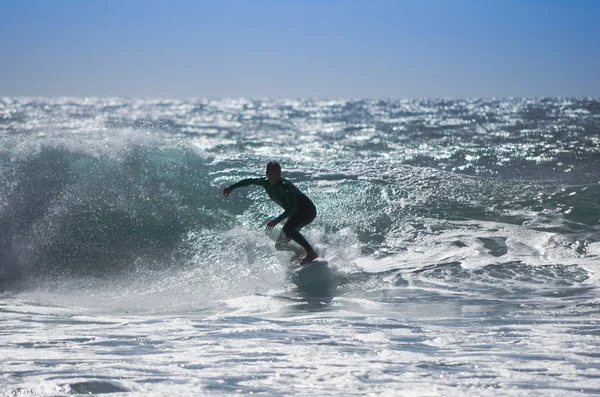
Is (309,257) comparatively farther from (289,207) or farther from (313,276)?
(289,207)

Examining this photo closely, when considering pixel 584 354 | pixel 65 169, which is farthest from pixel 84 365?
pixel 65 169

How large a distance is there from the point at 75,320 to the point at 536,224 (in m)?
7.27

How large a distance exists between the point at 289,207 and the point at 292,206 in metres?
0.04

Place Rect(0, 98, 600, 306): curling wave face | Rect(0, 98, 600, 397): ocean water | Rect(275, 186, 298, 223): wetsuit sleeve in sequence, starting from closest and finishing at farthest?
Rect(0, 98, 600, 397): ocean water → Rect(0, 98, 600, 306): curling wave face → Rect(275, 186, 298, 223): wetsuit sleeve

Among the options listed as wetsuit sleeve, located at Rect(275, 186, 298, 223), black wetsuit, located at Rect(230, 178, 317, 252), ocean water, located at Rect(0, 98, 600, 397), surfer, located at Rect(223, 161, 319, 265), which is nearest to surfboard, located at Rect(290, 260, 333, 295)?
ocean water, located at Rect(0, 98, 600, 397)

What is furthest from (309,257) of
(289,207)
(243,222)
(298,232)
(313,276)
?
(243,222)

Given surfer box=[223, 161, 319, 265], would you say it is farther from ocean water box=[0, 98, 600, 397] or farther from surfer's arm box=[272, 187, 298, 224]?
ocean water box=[0, 98, 600, 397]

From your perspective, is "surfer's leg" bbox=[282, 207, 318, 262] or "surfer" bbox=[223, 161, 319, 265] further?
"surfer's leg" bbox=[282, 207, 318, 262]

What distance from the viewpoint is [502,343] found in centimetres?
491

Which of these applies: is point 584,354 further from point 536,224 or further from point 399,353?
point 536,224

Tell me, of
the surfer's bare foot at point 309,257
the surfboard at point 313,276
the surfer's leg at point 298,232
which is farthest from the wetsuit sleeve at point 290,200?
the surfboard at point 313,276

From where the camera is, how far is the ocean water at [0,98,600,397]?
4223 mm

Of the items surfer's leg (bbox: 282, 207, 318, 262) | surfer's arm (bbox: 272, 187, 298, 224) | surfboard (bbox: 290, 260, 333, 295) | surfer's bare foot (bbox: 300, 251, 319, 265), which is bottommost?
surfboard (bbox: 290, 260, 333, 295)

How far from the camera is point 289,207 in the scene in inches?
334
